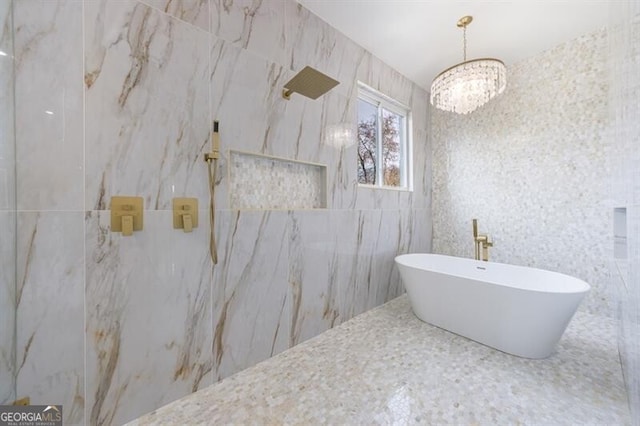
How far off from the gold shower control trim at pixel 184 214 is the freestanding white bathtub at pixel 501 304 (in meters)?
1.84

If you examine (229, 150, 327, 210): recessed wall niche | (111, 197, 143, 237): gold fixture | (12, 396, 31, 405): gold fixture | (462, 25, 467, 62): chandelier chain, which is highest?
(462, 25, 467, 62): chandelier chain

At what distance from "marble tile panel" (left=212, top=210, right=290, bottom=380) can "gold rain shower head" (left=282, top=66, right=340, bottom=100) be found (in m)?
0.90

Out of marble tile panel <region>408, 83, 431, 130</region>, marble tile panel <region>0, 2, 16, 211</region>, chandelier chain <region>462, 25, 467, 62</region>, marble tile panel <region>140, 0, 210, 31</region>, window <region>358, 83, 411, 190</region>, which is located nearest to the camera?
marble tile panel <region>0, 2, 16, 211</region>

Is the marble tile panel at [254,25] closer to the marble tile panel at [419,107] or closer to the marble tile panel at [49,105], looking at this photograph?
the marble tile panel at [49,105]

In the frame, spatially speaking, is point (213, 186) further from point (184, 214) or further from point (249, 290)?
point (249, 290)

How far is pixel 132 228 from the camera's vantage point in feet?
4.09

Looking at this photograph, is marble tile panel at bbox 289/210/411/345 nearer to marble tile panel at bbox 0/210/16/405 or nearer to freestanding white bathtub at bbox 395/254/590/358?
freestanding white bathtub at bbox 395/254/590/358

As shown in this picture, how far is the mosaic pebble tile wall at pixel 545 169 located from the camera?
2.35 meters

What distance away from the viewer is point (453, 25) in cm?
221

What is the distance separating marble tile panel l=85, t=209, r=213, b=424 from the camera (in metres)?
1.18

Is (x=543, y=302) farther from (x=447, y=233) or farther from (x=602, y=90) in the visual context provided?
(x=602, y=90)

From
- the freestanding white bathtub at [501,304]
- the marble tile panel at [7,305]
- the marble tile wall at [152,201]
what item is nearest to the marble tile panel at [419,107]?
the marble tile wall at [152,201]

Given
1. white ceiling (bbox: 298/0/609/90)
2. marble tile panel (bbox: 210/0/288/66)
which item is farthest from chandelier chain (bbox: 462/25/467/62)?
marble tile panel (bbox: 210/0/288/66)

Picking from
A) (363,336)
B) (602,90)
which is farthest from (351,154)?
(602,90)
